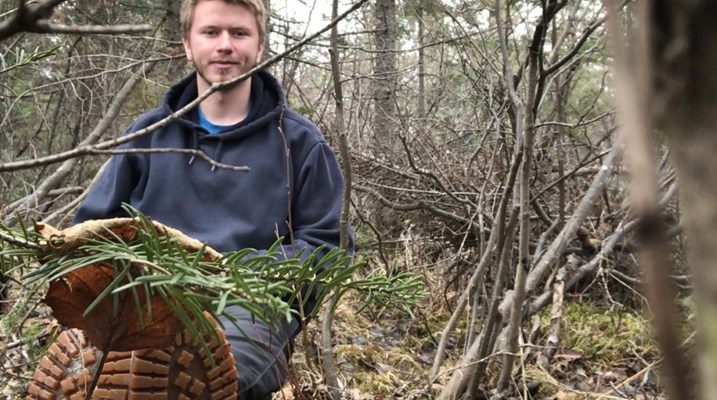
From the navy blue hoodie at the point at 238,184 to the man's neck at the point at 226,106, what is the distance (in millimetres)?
54

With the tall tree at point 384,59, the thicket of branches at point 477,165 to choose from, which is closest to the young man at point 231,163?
the thicket of branches at point 477,165

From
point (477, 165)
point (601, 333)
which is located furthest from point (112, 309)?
point (477, 165)

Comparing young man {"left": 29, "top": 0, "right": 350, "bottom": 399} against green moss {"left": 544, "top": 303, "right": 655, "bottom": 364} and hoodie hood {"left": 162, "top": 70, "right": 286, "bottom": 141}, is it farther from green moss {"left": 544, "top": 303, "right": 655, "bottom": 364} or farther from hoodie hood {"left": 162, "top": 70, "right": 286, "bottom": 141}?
green moss {"left": 544, "top": 303, "right": 655, "bottom": 364}

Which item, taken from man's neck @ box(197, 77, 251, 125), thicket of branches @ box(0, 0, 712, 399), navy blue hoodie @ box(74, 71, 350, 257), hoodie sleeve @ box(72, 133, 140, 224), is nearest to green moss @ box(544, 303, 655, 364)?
thicket of branches @ box(0, 0, 712, 399)

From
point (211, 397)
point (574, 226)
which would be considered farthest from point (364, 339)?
point (211, 397)

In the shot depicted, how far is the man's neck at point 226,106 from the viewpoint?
115 inches

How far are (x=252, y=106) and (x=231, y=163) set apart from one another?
30cm

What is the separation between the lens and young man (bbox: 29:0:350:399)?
2680mm

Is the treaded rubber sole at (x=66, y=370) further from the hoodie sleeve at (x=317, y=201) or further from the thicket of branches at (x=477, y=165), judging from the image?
the hoodie sleeve at (x=317, y=201)

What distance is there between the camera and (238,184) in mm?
2727

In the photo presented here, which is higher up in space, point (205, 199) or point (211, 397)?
point (205, 199)

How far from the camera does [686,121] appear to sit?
0.27 metres

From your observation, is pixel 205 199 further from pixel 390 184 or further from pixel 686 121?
pixel 390 184

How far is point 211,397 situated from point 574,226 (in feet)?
5.69
